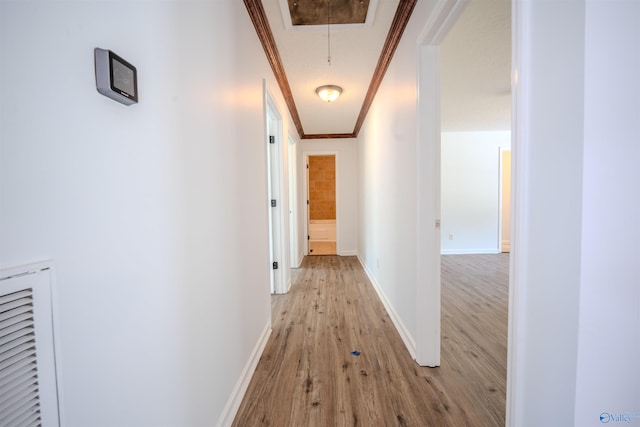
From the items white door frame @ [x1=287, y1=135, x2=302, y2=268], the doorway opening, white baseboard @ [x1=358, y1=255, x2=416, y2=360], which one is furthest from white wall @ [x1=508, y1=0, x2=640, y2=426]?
the doorway opening

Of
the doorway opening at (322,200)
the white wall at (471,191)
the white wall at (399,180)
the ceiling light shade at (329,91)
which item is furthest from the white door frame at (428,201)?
the doorway opening at (322,200)

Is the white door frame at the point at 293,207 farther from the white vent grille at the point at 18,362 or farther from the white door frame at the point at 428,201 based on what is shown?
the white vent grille at the point at 18,362

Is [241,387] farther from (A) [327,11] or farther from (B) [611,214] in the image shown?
(A) [327,11]

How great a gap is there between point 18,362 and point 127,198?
1.25 feet

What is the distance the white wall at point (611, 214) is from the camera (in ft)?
1.91

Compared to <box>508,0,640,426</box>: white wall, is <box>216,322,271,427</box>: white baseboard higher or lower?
lower

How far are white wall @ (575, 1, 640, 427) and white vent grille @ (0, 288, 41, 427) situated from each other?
1212mm

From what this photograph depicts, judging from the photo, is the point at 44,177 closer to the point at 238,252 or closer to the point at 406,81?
the point at 238,252

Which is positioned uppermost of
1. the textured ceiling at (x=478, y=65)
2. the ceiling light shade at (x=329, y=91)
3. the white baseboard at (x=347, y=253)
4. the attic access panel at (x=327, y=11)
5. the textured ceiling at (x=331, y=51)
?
the attic access panel at (x=327, y=11)

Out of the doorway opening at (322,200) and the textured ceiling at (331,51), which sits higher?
the textured ceiling at (331,51)

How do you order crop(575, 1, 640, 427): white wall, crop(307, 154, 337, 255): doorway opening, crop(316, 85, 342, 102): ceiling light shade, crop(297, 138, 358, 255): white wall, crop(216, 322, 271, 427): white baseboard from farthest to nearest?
crop(307, 154, 337, 255): doorway opening < crop(297, 138, 358, 255): white wall < crop(316, 85, 342, 102): ceiling light shade < crop(216, 322, 271, 427): white baseboard < crop(575, 1, 640, 427): white wall

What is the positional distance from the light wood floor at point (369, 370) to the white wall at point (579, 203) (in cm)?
71

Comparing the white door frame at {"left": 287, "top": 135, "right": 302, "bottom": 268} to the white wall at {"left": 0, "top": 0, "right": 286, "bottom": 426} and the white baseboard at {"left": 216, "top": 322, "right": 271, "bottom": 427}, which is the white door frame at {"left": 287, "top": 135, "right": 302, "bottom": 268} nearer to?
the white baseboard at {"left": 216, "top": 322, "right": 271, "bottom": 427}

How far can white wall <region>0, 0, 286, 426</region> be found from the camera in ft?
1.59
